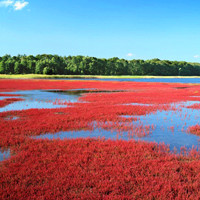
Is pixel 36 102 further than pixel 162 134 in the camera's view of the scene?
Yes

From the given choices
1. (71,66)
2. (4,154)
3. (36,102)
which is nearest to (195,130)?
(4,154)

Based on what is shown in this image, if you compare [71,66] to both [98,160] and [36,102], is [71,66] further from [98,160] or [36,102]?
[98,160]

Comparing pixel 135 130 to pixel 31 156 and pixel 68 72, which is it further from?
pixel 68 72

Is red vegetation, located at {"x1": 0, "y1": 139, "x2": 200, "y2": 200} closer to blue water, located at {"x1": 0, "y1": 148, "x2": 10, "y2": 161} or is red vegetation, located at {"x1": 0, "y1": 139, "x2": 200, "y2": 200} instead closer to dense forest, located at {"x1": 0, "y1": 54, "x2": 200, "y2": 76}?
blue water, located at {"x1": 0, "y1": 148, "x2": 10, "y2": 161}

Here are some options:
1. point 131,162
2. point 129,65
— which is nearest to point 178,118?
point 131,162

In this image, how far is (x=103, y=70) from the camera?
180 m

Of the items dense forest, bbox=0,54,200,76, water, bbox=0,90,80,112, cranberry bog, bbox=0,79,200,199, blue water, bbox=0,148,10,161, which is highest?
dense forest, bbox=0,54,200,76

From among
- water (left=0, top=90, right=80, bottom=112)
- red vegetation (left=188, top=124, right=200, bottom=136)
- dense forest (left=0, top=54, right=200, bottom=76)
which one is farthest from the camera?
dense forest (left=0, top=54, right=200, bottom=76)

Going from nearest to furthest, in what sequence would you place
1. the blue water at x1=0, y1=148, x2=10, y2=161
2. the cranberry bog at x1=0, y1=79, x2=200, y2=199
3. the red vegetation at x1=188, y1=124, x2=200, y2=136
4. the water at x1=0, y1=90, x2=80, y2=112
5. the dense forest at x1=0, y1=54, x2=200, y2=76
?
the cranberry bog at x1=0, y1=79, x2=200, y2=199
the blue water at x1=0, y1=148, x2=10, y2=161
the red vegetation at x1=188, y1=124, x2=200, y2=136
the water at x1=0, y1=90, x2=80, y2=112
the dense forest at x1=0, y1=54, x2=200, y2=76

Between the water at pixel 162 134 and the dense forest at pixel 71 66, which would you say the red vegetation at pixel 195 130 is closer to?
the water at pixel 162 134

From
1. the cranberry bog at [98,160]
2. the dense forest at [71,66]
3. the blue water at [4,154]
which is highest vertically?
the dense forest at [71,66]

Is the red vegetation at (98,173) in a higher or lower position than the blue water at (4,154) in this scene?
higher

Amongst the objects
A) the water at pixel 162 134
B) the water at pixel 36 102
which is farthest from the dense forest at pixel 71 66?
the water at pixel 162 134

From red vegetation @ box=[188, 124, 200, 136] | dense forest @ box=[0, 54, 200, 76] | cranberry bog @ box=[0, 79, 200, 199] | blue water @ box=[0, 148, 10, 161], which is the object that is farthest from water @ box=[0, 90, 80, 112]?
dense forest @ box=[0, 54, 200, 76]
